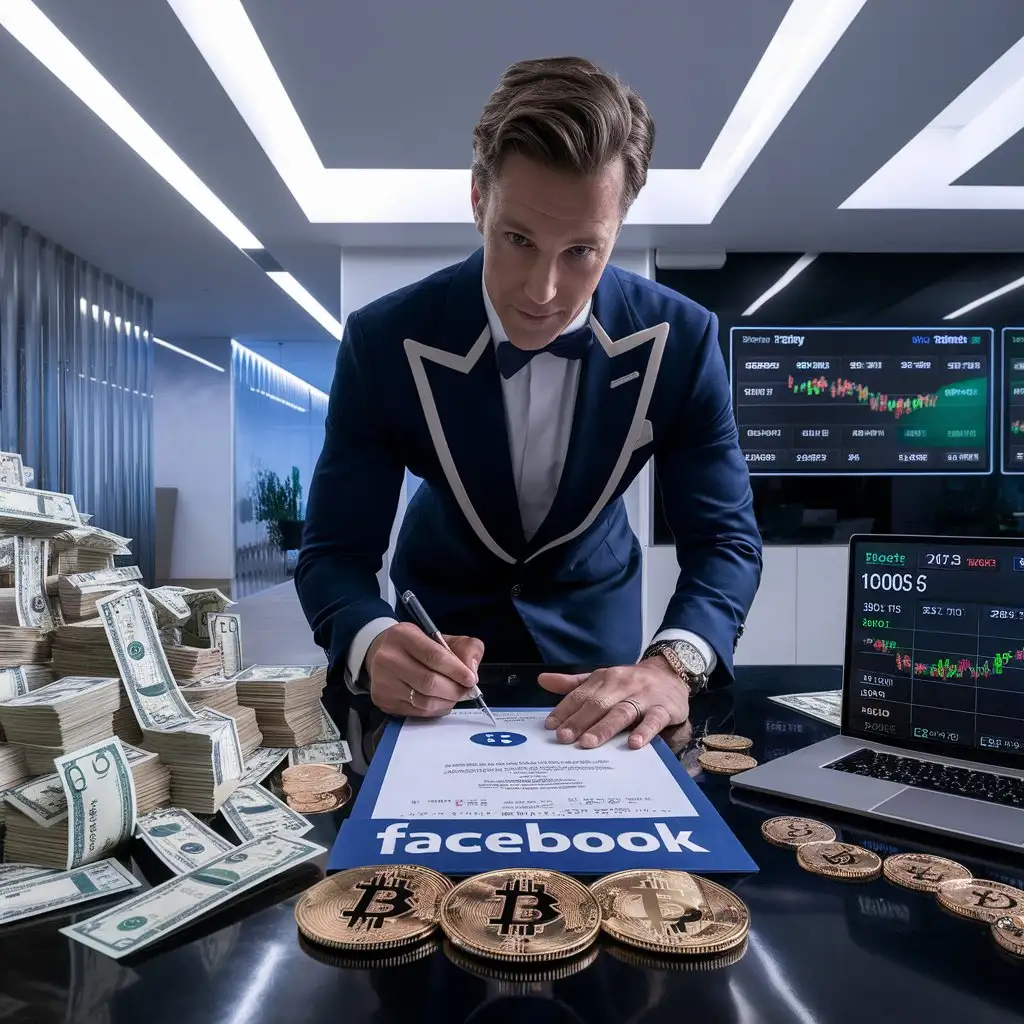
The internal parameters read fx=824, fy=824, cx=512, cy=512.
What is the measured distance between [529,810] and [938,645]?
19.6 inches

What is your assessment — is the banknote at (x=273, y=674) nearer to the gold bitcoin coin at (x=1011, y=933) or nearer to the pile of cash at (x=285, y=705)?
the pile of cash at (x=285, y=705)

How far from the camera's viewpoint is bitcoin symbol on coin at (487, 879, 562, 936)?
51 cm

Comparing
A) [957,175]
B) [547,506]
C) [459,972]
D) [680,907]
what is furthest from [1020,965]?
[957,175]

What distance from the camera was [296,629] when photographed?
7.32m

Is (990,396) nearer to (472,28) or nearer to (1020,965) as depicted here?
(472,28)

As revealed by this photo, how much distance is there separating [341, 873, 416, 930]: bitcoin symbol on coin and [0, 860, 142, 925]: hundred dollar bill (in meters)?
0.17

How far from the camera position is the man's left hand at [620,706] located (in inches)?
35.4

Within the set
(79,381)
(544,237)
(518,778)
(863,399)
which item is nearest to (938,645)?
(518,778)

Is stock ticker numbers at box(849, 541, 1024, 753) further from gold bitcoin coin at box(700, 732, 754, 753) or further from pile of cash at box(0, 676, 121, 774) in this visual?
pile of cash at box(0, 676, 121, 774)

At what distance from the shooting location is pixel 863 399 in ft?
16.8

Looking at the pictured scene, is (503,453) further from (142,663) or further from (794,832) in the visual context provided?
(794,832)

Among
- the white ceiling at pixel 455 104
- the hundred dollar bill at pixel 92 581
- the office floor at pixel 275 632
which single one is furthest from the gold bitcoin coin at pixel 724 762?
the office floor at pixel 275 632

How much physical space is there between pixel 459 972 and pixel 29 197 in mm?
5239

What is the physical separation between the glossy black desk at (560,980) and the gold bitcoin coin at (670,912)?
0.01m
